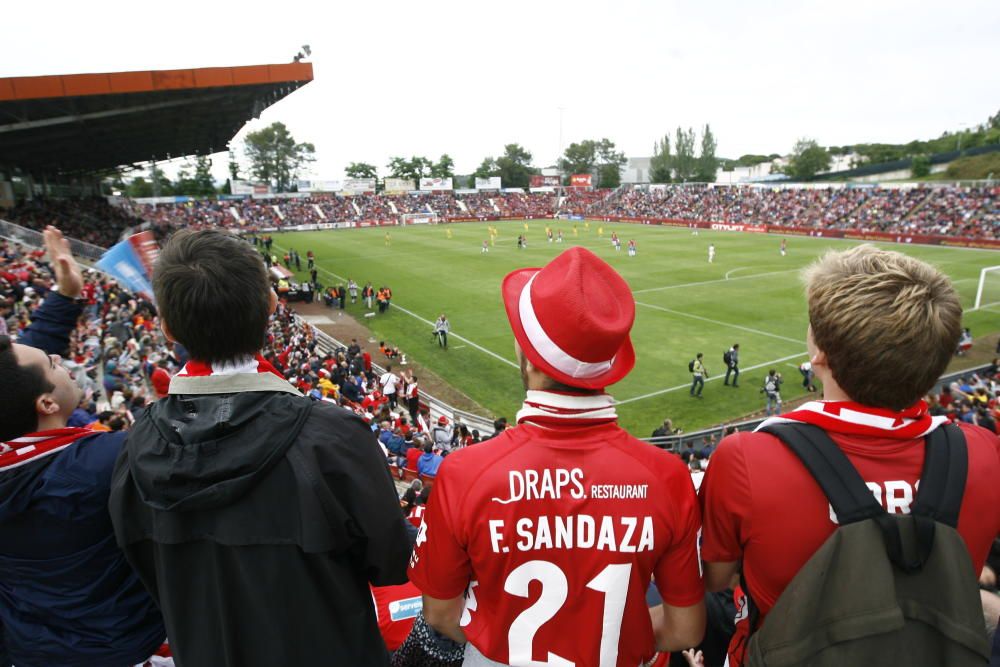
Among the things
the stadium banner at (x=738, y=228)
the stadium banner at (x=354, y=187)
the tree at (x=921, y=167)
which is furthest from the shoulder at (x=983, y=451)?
the tree at (x=921, y=167)

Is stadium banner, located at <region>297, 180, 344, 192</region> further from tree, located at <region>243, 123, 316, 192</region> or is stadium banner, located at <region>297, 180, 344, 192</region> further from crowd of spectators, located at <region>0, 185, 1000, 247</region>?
tree, located at <region>243, 123, 316, 192</region>

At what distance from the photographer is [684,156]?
130 m

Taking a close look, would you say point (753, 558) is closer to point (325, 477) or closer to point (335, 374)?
point (325, 477)

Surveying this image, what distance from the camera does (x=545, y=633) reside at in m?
1.90

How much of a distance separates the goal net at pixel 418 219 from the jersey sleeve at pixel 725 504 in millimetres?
74649

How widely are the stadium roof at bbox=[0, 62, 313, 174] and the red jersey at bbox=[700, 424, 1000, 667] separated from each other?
94.1 ft

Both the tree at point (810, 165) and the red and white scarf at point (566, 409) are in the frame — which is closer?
the red and white scarf at point (566, 409)

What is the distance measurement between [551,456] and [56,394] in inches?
77.7

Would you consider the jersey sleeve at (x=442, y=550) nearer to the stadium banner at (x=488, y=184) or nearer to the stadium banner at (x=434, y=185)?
the stadium banner at (x=434, y=185)

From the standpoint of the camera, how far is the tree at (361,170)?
430 feet

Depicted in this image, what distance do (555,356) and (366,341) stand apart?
70.4 ft

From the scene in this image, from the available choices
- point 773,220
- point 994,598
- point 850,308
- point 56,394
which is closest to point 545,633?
point 850,308

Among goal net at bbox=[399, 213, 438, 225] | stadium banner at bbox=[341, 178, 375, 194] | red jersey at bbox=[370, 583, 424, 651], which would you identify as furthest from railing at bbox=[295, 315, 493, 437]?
stadium banner at bbox=[341, 178, 375, 194]

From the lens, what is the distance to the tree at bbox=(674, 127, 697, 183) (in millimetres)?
129500
